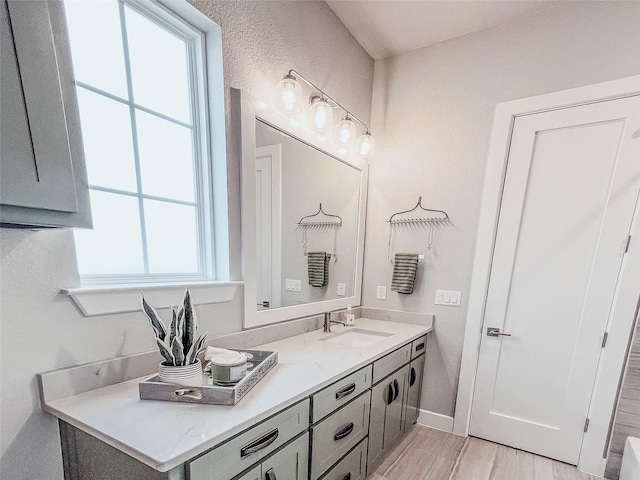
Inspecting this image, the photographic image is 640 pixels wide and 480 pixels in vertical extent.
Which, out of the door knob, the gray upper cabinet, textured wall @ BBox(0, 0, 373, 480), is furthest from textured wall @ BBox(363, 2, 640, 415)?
the gray upper cabinet

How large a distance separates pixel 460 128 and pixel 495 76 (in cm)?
37

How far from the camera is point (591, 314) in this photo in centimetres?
169

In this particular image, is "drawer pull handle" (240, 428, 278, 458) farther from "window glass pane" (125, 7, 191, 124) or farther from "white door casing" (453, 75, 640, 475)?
"white door casing" (453, 75, 640, 475)

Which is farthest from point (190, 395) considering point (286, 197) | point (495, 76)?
Result: point (495, 76)

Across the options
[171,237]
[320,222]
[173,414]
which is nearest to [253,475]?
[173,414]

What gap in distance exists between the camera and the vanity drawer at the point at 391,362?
1.50 m

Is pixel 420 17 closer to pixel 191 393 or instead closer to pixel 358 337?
pixel 358 337

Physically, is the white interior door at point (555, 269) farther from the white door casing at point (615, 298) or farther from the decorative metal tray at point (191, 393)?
the decorative metal tray at point (191, 393)

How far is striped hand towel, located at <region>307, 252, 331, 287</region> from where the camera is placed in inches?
77.0

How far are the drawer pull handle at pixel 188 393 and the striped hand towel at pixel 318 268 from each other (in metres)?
1.12

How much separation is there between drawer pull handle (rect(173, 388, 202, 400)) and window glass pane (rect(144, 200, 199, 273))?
54cm

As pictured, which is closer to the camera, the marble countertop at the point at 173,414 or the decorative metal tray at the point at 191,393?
the marble countertop at the point at 173,414

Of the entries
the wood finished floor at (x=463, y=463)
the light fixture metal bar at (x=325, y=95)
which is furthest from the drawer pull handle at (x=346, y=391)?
the light fixture metal bar at (x=325, y=95)

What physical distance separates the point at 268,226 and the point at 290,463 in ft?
3.49
